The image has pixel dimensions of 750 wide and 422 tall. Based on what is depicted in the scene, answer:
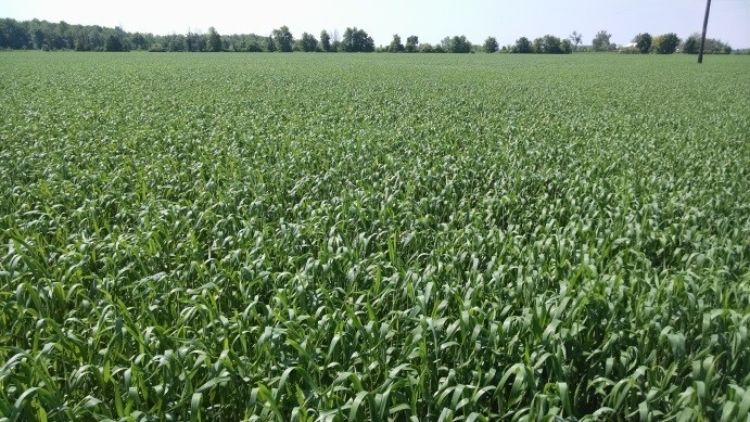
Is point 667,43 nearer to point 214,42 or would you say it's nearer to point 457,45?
point 457,45

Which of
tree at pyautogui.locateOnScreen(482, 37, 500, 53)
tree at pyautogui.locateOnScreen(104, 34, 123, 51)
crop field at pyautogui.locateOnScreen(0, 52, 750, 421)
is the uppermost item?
tree at pyautogui.locateOnScreen(482, 37, 500, 53)

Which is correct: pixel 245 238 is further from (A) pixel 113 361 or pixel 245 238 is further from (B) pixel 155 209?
(A) pixel 113 361

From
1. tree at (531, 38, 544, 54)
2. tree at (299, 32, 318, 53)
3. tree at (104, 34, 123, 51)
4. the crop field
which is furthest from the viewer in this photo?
tree at (299, 32, 318, 53)

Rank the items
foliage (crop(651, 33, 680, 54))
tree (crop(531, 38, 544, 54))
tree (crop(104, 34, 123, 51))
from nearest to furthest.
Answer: tree (crop(104, 34, 123, 51)) < foliage (crop(651, 33, 680, 54)) < tree (crop(531, 38, 544, 54))

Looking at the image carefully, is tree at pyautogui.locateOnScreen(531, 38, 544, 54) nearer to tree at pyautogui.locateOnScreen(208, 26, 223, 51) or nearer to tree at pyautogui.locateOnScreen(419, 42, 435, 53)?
tree at pyautogui.locateOnScreen(419, 42, 435, 53)

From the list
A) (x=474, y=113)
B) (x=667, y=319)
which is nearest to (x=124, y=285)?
(x=667, y=319)

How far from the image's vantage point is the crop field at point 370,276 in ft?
10.6

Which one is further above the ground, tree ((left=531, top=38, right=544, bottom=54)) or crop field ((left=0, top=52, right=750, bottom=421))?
tree ((left=531, top=38, right=544, bottom=54))

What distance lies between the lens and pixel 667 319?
12.8 feet

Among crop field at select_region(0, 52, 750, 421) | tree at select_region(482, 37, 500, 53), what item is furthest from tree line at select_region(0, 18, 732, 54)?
crop field at select_region(0, 52, 750, 421)

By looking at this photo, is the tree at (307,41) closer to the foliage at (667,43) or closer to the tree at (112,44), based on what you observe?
the tree at (112,44)

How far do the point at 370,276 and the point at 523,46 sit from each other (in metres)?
113

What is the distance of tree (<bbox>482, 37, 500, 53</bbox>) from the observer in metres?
114

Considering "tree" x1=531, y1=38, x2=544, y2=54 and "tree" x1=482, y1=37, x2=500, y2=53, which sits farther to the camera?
"tree" x1=482, y1=37, x2=500, y2=53
